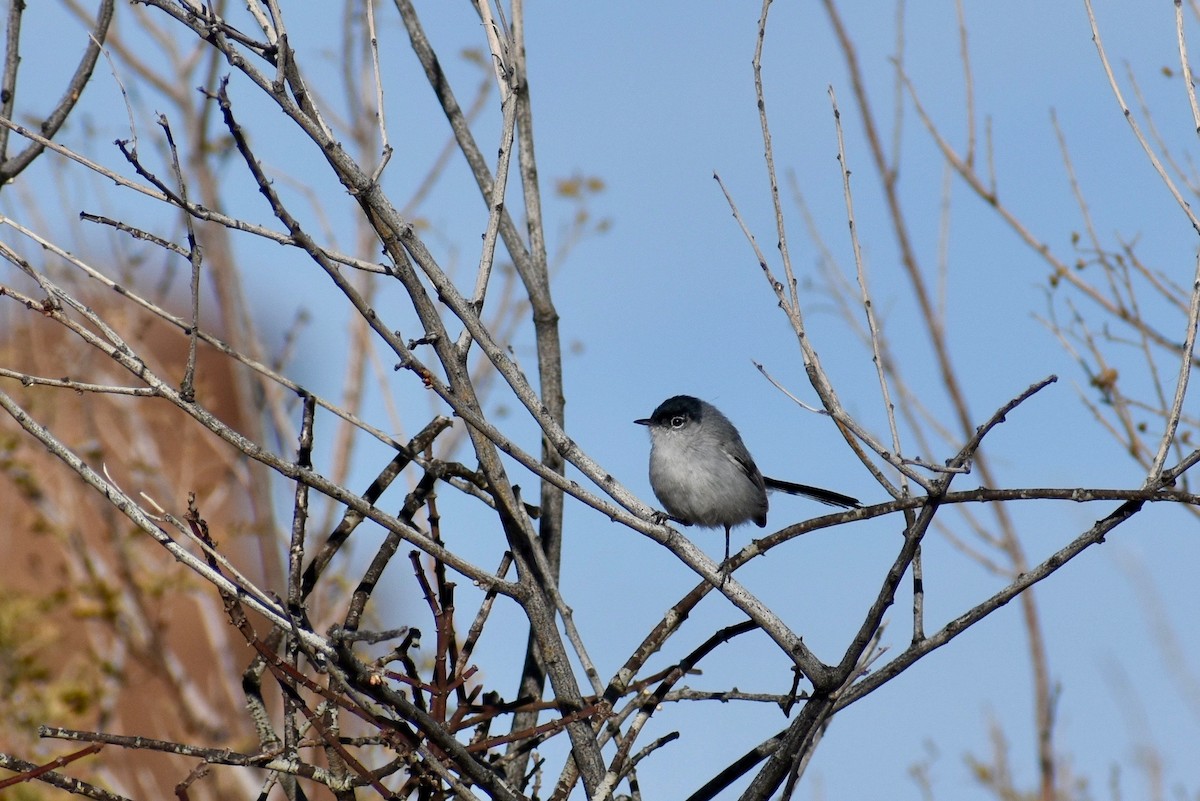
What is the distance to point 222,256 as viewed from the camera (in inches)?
242

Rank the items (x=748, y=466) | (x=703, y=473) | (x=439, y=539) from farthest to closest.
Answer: (x=748, y=466) → (x=703, y=473) → (x=439, y=539)

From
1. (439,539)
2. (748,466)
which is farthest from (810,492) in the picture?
(439,539)

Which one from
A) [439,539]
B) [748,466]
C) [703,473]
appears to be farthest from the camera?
[748,466]

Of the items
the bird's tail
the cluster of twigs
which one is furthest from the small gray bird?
the cluster of twigs

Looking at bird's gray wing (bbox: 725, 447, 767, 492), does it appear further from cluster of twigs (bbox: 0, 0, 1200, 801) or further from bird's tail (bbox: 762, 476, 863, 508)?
cluster of twigs (bbox: 0, 0, 1200, 801)

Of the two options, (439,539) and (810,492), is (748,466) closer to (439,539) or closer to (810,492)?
(810,492)

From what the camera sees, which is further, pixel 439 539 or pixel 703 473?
pixel 703 473

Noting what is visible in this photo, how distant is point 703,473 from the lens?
202 inches

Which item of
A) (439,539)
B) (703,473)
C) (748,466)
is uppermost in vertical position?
(748,466)

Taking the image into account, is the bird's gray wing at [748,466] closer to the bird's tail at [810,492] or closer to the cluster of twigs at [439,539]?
the bird's tail at [810,492]

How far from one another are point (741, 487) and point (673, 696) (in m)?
2.72

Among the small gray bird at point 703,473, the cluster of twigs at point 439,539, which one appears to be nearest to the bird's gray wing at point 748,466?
the small gray bird at point 703,473

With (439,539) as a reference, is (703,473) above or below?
above

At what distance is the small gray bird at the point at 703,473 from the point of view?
16.8ft
